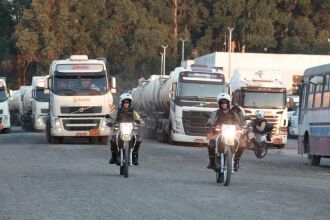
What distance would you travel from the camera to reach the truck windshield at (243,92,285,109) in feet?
132

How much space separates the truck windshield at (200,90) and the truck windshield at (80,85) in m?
4.26

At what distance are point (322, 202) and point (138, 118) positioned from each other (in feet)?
20.8

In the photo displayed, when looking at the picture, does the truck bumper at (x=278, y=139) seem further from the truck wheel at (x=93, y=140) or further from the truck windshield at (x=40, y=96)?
the truck windshield at (x=40, y=96)

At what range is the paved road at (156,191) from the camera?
1347cm

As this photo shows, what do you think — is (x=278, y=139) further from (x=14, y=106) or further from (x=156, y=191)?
(x=14, y=106)

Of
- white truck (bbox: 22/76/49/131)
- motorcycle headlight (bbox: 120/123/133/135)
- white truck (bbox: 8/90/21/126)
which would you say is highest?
motorcycle headlight (bbox: 120/123/133/135)

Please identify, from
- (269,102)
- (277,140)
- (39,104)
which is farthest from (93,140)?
(39,104)

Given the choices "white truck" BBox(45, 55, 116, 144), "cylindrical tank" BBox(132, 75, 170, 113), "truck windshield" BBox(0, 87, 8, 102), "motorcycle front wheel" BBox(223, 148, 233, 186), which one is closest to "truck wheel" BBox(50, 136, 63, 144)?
"white truck" BBox(45, 55, 116, 144)

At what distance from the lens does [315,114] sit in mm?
27500

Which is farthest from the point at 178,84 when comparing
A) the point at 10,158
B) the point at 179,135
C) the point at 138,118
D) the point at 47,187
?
the point at 47,187

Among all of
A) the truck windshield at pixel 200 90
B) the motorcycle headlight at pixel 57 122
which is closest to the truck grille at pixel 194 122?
the truck windshield at pixel 200 90

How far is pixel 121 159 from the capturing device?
67.1ft

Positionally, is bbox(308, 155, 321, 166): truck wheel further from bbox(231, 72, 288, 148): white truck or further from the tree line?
the tree line

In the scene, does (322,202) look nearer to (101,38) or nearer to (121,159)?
(121,159)
